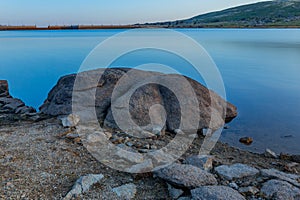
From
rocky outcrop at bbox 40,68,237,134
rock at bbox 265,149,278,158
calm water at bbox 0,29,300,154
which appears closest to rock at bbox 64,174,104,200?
rocky outcrop at bbox 40,68,237,134

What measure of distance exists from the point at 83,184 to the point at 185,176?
1.46 m

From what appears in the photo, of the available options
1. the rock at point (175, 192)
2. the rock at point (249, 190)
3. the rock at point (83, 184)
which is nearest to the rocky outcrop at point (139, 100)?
the rock at point (83, 184)

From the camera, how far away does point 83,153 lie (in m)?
5.31

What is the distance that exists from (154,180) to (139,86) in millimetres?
3999

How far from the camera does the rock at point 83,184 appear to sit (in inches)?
155

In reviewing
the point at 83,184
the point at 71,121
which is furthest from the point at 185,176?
the point at 71,121

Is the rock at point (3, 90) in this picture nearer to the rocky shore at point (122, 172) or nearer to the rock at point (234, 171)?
the rocky shore at point (122, 172)

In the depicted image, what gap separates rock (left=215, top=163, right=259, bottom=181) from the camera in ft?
15.3

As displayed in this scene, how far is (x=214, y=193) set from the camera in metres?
3.80

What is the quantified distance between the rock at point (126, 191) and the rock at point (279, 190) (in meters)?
1.85

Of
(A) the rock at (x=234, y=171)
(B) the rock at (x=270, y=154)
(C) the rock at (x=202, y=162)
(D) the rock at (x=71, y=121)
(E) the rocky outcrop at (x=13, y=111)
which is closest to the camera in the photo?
(A) the rock at (x=234, y=171)

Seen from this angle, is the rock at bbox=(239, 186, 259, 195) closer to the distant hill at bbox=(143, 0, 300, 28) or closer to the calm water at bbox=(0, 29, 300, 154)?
the calm water at bbox=(0, 29, 300, 154)

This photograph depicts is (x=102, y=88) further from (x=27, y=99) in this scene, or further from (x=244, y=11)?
(x=244, y=11)

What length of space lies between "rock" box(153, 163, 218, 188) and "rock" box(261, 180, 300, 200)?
0.73 meters
